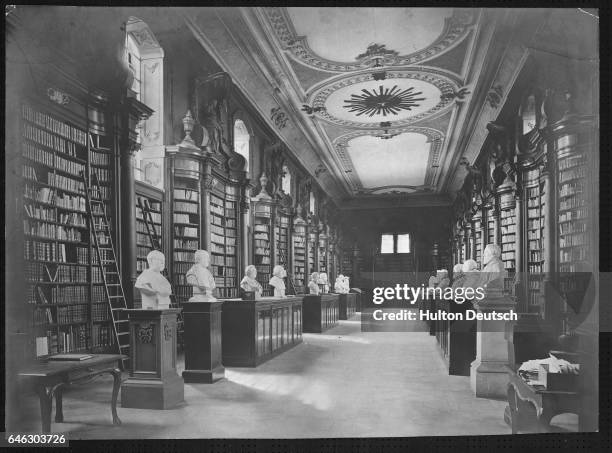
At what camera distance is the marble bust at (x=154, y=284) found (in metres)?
4.49

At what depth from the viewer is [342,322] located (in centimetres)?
1220

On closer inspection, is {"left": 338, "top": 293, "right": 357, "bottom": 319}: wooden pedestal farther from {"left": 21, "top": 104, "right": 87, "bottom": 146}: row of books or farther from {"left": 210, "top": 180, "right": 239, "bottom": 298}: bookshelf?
{"left": 21, "top": 104, "right": 87, "bottom": 146}: row of books

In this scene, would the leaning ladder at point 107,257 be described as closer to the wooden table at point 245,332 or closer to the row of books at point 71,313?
the row of books at point 71,313

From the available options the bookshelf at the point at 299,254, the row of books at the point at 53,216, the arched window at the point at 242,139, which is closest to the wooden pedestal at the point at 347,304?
the bookshelf at the point at 299,254

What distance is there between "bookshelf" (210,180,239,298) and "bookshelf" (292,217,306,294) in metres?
3.96

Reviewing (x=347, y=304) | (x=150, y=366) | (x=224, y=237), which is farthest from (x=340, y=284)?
(x=150, y=366)

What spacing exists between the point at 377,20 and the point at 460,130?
6203mm

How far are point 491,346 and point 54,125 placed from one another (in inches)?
186

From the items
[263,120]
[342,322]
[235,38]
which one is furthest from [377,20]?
[342,322]

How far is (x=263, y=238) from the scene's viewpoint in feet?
35.6

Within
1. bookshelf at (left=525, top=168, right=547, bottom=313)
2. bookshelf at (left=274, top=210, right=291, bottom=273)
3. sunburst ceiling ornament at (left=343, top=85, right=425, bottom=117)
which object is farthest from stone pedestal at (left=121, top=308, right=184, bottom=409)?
bookshelf at (left=274, top=210, right=291, bottom=273)

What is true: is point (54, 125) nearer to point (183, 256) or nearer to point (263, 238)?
point (183, 256)

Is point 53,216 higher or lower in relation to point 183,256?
higher

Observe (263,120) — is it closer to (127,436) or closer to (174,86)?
(174,86)
